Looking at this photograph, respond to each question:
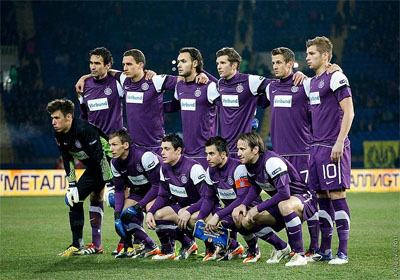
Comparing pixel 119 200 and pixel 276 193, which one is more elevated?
pixel 276 193

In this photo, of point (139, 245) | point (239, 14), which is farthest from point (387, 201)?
point (239, 14)

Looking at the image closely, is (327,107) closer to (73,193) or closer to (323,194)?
(323,194)

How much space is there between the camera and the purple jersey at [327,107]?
7.14 m

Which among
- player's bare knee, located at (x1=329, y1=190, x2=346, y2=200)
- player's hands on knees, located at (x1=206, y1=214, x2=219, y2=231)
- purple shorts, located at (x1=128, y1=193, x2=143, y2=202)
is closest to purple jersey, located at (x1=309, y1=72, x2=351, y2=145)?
player's bare knee, located at (x1=329, y1=190, x2=346, y2=200)

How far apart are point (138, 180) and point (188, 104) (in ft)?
2.89

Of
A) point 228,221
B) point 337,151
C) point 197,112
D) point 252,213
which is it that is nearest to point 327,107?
point 337,151

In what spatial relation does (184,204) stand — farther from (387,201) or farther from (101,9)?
(101,9)

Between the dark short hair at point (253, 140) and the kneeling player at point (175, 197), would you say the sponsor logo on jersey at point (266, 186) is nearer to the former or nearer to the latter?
the dark short hair at point (253, 140)

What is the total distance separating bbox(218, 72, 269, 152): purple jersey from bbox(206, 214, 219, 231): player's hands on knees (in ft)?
2.91

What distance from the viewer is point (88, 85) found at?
8.61 m

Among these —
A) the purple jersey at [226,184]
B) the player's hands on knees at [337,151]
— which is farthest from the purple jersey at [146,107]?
the player's hands on knees at [337,151]

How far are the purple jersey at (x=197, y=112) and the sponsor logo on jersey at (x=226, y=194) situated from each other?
0.66 meters

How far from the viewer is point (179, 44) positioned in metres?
23.1

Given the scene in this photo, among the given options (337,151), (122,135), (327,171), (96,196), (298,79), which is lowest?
(96,196)
